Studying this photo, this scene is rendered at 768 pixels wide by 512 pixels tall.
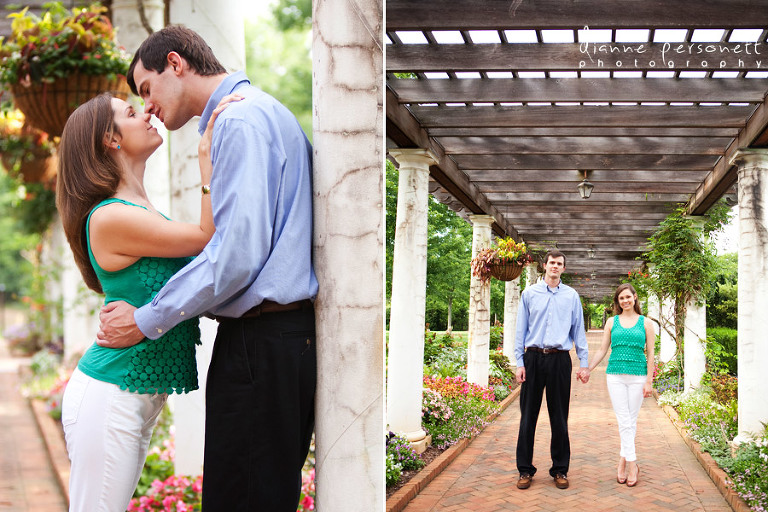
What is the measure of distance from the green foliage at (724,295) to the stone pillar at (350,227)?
8.20 feet

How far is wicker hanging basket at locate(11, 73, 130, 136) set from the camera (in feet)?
10.5

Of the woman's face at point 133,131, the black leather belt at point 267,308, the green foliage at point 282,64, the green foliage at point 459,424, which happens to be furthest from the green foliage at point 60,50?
the green foliage at point 282,64

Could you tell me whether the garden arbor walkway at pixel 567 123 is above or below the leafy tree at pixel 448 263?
above

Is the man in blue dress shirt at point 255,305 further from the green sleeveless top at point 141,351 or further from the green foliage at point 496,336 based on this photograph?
the green foliage at point 496,336

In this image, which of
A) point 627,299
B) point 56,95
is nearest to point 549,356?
point 627,299

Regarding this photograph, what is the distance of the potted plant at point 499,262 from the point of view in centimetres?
248

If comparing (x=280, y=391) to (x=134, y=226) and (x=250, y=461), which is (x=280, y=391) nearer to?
(x=250, y=461)

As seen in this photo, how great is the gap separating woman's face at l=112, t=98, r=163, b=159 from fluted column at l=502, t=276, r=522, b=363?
68.8 inches

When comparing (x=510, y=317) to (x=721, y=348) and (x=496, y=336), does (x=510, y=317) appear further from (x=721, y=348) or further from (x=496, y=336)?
(x=721, y=348)

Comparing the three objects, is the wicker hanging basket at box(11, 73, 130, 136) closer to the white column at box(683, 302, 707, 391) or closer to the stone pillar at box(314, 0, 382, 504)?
the stone pillar at box(314, 0, 382, 504)

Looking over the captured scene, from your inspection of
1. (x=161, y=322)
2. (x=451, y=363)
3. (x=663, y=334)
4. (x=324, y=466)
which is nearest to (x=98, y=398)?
(x=161, y=322)

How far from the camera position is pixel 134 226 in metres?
1.51

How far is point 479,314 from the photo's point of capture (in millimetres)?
2592

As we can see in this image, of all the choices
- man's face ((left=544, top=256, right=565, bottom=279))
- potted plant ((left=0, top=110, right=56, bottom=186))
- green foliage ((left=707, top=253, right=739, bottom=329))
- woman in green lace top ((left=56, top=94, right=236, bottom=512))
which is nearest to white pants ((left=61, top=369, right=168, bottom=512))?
woman in green lace top ((left=56, top=94, right=236, bottom=512))
